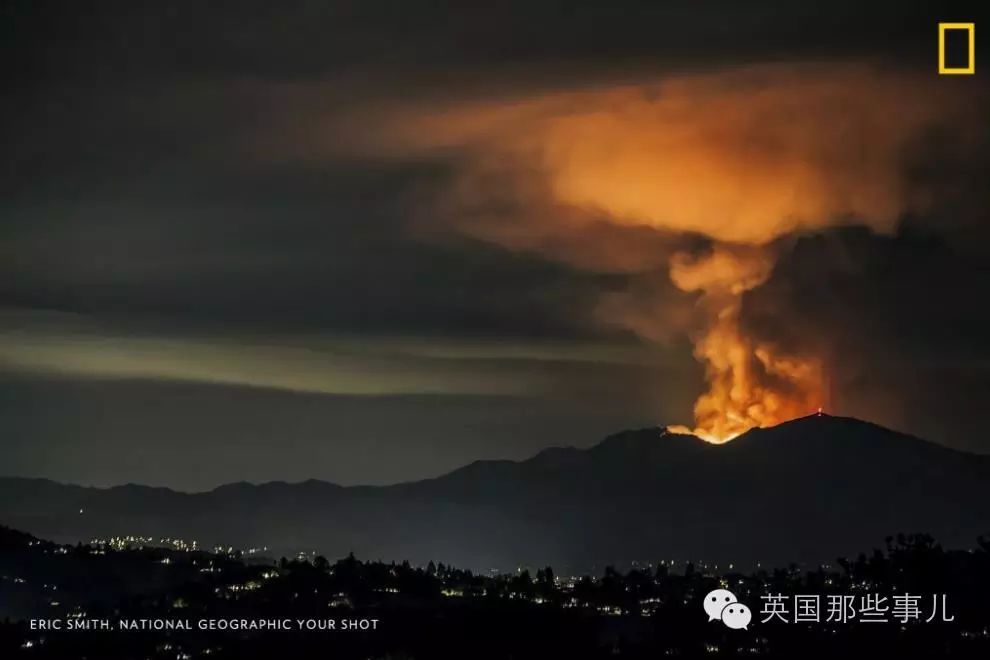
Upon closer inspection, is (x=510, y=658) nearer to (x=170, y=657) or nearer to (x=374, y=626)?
(x=374, y=626)

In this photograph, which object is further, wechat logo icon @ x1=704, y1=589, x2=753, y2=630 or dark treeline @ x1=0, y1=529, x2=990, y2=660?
wechat logo icon @ x1=704, y1=589, x2=753, y2=630

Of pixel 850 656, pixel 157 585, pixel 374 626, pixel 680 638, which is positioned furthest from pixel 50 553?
pixel 850 656

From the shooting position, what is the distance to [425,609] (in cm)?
11100

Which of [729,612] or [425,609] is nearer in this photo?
[729,612]

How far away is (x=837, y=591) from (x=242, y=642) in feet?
135

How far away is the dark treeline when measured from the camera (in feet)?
310

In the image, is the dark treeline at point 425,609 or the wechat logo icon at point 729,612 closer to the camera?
the dark treeline at point 425,609

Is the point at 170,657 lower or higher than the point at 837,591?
lower

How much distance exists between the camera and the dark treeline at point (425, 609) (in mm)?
94500

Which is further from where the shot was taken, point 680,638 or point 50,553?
point 50,553

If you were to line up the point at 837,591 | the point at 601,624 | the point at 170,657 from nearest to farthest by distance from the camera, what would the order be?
the point at 170,657 < the point at 601,624 < the point at 837,591

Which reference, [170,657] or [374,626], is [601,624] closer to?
[374,626]

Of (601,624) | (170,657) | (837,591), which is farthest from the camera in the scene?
(837,591)

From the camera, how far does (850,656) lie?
96.4 metres
